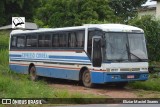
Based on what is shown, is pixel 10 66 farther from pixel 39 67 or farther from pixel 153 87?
pixel 153 87

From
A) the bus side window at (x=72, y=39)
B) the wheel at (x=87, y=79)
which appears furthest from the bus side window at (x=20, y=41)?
the wheel at (x=87, y=79)

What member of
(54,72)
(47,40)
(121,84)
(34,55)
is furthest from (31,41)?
(121,84)

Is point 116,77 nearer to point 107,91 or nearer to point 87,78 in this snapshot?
point 107,91

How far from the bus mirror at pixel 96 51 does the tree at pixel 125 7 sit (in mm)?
35578

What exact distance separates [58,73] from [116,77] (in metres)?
4.87

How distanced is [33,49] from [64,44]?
12.5ft

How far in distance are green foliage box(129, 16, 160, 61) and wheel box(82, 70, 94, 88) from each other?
939cm

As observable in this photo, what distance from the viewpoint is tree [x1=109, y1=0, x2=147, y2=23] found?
56369 millimetres

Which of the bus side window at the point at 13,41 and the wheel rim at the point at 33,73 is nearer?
the wheel rim at the point at 33,73

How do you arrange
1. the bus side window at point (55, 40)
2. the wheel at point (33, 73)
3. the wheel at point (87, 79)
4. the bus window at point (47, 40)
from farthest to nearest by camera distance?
the wheel at point (33, 73) < the bus window at point (47, 40) < the bus side window at point (55, 40) < the wheel at point (87, 79)

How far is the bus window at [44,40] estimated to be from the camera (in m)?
24.8

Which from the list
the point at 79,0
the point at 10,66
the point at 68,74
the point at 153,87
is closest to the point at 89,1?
the point at 79,0

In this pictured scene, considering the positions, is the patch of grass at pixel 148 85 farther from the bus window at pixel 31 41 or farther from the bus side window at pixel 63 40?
the bus window at pixel 31 41

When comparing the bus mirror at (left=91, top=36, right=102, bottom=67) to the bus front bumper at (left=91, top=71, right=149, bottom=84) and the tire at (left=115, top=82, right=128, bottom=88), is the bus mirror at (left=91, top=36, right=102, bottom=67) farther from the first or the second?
the tire at (left=115, top=82, right=128, bottom=88)
